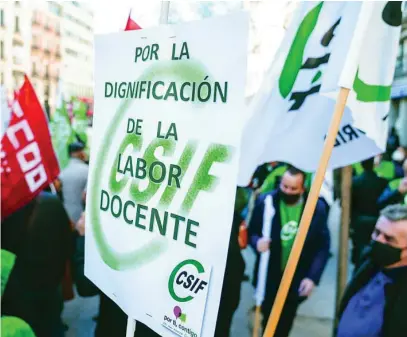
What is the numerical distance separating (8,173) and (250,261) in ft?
13.0

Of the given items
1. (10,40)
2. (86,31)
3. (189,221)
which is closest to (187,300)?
(189,221)

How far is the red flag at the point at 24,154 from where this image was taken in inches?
92.6

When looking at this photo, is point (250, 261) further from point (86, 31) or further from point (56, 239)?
point (86, 31)

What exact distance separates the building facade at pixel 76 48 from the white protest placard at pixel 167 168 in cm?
5186

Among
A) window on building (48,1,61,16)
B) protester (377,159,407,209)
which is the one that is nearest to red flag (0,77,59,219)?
protester (377,159,407,209)

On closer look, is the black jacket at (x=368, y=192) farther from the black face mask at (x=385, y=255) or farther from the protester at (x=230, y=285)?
the protester at (x=230, y=285)

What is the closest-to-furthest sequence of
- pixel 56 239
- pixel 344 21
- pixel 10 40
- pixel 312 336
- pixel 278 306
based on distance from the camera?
pixel 278 306 → pixel 344 21 → pixel 56 239 → pixel 312 336 → pixel 10 40

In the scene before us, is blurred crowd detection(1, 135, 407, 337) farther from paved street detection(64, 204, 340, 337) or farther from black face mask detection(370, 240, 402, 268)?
paved street detection(64, 204, 340, 337)

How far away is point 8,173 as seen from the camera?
2.36 metres

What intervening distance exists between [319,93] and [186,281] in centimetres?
136

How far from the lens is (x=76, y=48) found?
57031 millimetres

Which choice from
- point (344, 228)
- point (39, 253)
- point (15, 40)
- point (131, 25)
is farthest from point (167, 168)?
point (15, 40)

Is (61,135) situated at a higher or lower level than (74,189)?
higher

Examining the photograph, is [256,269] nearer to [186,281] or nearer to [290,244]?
[290,244]
